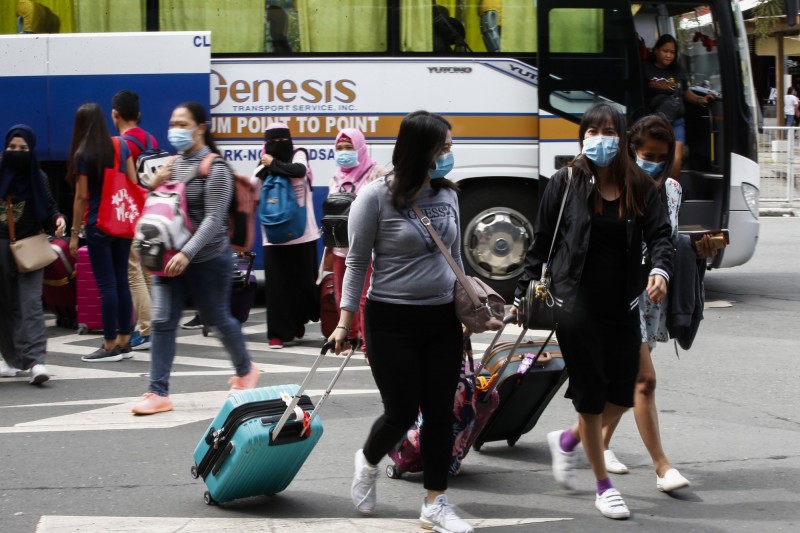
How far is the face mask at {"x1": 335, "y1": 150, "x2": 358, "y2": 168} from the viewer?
8.46 m

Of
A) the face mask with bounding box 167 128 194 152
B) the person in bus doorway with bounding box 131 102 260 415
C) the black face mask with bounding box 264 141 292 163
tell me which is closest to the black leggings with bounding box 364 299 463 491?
the person in bus doorway with bounding box 131 102 260 415

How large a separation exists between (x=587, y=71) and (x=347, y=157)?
355cm

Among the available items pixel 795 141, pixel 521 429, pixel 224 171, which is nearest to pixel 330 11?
pixel 224 171

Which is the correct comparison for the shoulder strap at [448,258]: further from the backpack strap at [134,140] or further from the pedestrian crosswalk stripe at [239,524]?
the backpack strap at [134,140]

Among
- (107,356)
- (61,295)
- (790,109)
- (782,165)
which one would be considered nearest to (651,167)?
(107,356)

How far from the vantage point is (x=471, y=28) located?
1130cm

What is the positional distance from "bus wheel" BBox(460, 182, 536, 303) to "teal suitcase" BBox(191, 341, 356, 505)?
618cm

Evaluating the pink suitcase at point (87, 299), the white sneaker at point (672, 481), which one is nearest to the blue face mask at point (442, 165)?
the white sneaker at point (672, 481)

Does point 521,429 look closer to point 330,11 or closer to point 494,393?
point 494,393

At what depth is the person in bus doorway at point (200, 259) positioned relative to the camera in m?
6.66

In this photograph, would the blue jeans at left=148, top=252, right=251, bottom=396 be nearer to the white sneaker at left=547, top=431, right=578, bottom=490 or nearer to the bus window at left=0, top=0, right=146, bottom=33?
the white sneaker at left=547, top=431, right=578, bottom=490

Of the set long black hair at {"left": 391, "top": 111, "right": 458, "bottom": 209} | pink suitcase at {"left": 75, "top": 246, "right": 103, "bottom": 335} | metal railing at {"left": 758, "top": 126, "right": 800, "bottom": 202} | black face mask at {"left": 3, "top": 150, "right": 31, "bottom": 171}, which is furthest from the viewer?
metal railing at {"left": 758, "top": 126, "right": 800, "bottom": 202}

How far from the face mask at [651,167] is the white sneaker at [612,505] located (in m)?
1.43

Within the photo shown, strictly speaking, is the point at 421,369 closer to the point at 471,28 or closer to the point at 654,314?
the point at 654,314
